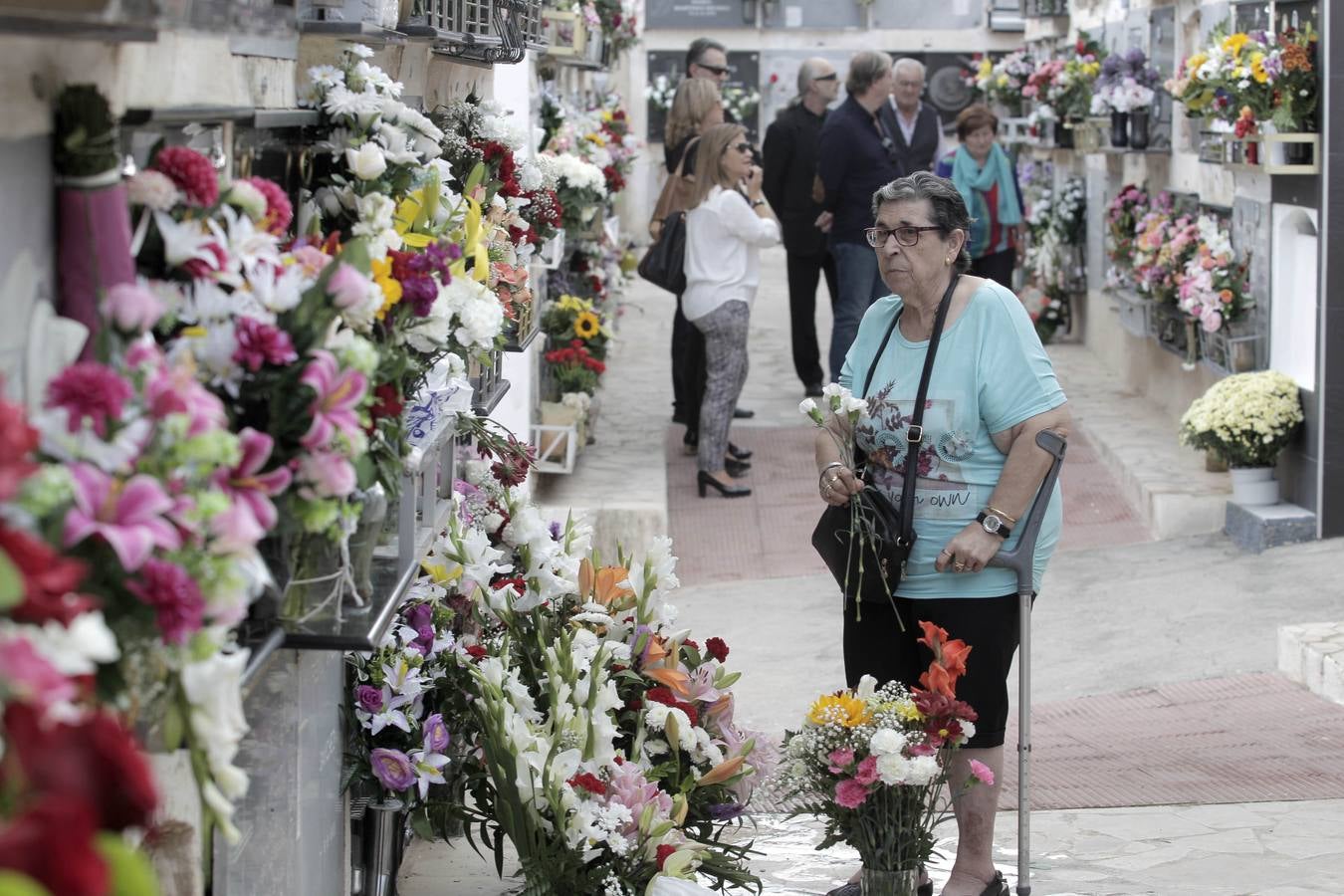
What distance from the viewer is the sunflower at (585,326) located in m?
9.48

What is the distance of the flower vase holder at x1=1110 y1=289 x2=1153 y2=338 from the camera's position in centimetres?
1090

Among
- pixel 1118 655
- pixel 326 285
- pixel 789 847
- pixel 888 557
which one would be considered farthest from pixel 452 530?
pixel 1118 655

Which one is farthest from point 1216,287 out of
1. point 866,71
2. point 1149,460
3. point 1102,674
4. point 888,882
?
point 888,882

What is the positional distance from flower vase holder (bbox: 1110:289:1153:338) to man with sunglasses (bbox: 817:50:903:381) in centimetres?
190

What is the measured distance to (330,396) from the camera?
2.26 metres

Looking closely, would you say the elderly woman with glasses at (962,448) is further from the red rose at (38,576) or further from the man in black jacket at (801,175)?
the man in black jacket at (801,175)

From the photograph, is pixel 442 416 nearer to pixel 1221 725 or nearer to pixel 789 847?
pixel 789 847

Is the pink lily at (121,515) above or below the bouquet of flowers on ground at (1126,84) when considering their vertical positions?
below

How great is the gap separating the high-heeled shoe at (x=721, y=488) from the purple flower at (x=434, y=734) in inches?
204

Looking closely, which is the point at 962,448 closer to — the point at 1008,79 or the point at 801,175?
the point at 801,175

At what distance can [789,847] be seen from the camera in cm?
508

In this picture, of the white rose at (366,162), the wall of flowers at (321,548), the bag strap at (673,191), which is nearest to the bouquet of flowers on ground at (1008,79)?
the bag strap at (673,191)

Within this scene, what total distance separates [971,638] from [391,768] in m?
1.28

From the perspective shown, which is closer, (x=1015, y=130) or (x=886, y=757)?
(x=886, y=757)
